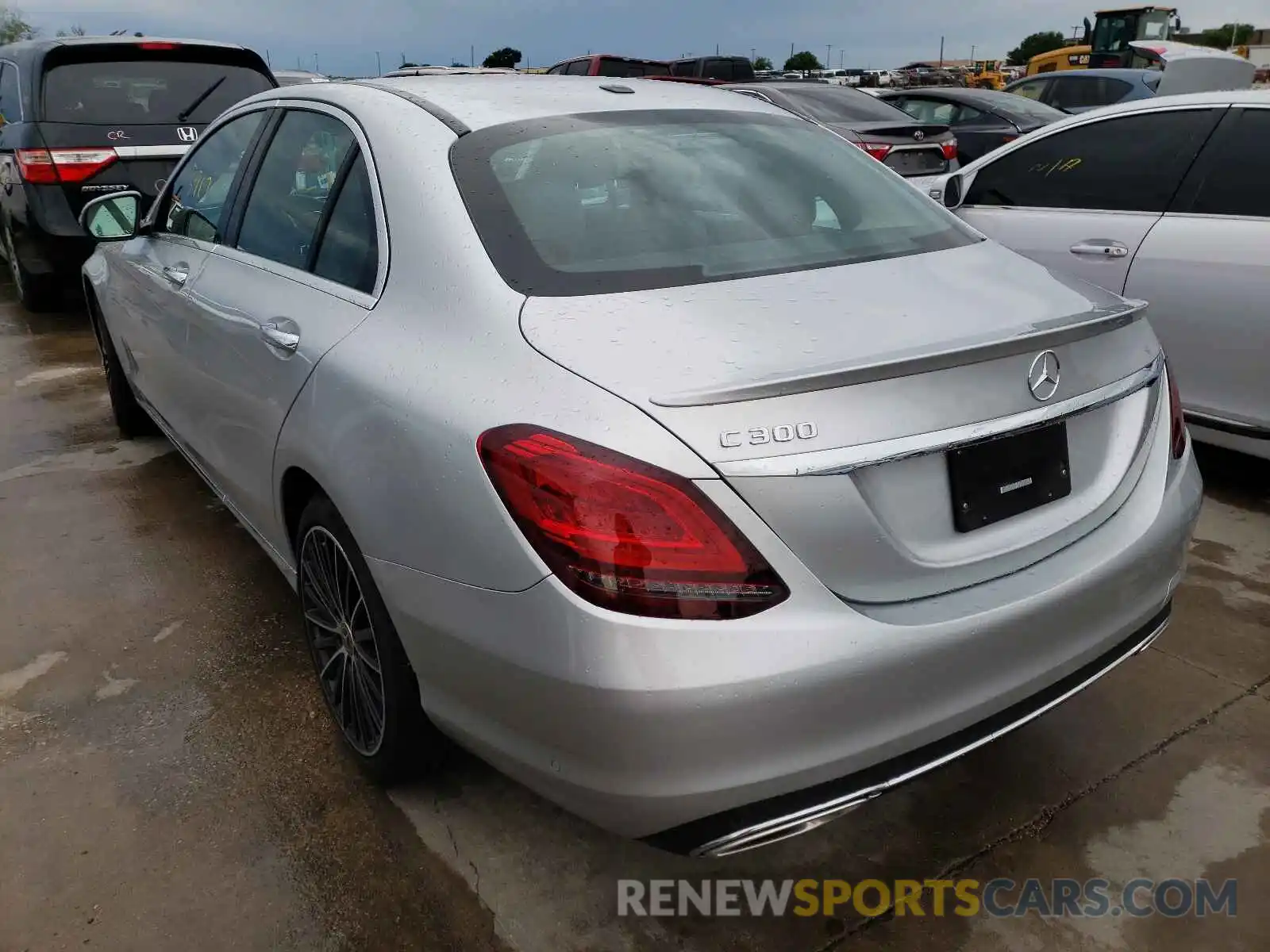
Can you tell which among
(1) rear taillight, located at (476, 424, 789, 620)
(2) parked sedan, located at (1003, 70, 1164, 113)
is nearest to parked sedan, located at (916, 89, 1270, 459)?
(1) rear taillight, located at (476, 424, 789, 620)

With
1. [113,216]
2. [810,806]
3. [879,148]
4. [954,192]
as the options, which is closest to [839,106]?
[879,148]

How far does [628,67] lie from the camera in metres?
14.6

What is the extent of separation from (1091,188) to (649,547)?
140 inches

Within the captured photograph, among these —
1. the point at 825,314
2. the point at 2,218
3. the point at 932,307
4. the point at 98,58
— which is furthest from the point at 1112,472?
the point at 2,218

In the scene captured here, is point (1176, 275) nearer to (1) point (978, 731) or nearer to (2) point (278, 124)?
(1) point (978, 731)

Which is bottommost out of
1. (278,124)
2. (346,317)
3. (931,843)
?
(931,843)

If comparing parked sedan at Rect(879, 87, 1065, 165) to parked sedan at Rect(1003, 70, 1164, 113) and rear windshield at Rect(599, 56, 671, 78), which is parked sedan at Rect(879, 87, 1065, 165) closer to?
parked sedan at Rect(1003, 70, 1164, 113)

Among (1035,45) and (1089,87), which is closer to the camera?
(1089,87)

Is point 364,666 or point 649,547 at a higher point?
point 649,547

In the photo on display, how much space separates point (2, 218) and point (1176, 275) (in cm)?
798

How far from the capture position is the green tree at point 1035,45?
73.0 metres

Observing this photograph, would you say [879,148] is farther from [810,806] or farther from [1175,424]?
[810,806]

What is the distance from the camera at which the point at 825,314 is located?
6.07ft

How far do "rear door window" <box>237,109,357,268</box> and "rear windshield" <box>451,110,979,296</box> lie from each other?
51cm
